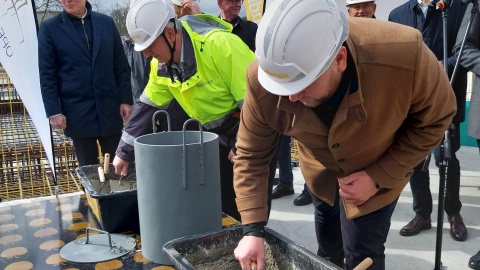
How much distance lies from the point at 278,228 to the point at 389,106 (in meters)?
2.05

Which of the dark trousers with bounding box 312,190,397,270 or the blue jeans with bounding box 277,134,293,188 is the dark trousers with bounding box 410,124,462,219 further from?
the dark trousers with bounding box 312,190,397,270

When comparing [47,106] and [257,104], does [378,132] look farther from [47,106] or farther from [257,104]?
[47,106]

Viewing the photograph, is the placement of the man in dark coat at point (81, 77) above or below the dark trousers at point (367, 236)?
above

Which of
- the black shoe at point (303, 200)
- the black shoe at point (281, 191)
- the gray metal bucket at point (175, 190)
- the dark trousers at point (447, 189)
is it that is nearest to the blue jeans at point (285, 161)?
the black shoe at point (281, 191)

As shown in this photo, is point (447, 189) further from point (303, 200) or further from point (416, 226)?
point (303, 200)

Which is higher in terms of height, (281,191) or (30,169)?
(30,169)

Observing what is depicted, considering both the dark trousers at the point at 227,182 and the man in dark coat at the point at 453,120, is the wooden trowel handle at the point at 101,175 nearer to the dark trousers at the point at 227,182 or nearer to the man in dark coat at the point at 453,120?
the dark trousers at the point at 227,182

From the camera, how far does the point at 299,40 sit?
3.52ft

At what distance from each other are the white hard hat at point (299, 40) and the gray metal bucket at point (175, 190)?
398 millimetres

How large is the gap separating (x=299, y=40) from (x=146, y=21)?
3.26 ft

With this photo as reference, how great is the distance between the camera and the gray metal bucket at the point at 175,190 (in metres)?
1.43

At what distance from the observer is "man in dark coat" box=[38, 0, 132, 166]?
2926mm

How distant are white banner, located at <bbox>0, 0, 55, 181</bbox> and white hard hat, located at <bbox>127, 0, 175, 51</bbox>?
0.94m

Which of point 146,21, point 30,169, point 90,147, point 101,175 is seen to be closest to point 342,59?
point 146,21
